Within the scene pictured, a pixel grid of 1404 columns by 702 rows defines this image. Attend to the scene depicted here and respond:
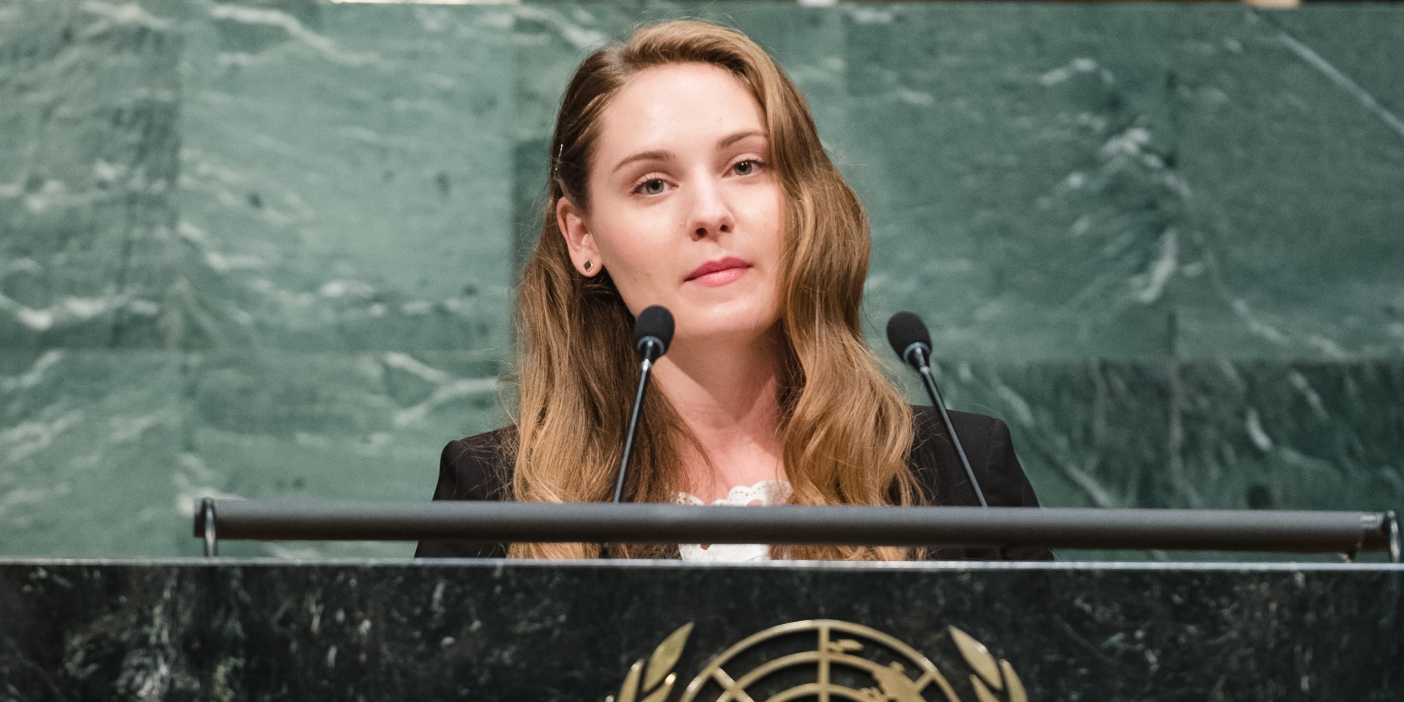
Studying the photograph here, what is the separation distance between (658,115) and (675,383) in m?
0.44

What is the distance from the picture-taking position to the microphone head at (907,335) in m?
1.69

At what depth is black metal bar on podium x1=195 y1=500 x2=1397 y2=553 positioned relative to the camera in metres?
1.26

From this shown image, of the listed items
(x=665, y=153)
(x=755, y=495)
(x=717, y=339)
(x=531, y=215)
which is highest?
(x=665, y=153)

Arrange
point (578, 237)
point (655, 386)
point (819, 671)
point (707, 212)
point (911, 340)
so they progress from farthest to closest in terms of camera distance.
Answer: point (578, 237) < point (655, 386) < point (707, 212) < point (911, 340) < point (819, 671)

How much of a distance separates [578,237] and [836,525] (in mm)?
1208

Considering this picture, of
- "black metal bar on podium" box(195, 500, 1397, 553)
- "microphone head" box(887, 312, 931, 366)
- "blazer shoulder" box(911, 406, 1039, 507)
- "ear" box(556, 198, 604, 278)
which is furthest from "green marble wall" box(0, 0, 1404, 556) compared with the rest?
"black metal bar on podium" box(195, 500, 1397, 553)

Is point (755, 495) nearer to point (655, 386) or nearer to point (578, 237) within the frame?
point (655, 386)

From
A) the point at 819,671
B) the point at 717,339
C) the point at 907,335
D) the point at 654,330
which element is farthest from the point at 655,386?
the point at 819,671

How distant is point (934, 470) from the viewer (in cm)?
214

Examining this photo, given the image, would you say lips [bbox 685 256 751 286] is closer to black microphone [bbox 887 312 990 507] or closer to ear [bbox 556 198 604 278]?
ear [bbox 556 198 604 278]

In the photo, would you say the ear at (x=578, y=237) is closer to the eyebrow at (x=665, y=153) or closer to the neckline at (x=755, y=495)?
the eyebrow at (x=665, y=153)

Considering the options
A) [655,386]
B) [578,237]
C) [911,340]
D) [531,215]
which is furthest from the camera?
[531,215]

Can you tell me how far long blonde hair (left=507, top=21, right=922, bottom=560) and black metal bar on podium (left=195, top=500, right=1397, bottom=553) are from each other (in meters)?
0.63

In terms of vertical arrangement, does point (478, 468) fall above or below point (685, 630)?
below
